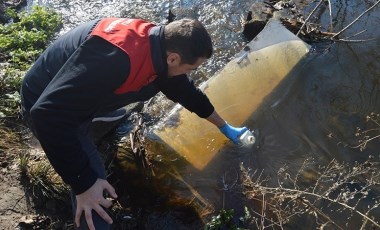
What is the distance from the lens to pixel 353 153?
3.92m

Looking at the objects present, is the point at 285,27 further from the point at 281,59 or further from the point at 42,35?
the point at 42,35

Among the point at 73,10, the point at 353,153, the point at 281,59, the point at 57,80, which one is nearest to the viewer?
the point at 57,80

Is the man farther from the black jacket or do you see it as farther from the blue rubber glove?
the blue rubber glove

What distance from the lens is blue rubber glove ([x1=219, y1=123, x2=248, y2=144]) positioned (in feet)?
12.3

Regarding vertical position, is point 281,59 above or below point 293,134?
above

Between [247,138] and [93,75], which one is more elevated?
[93,75]

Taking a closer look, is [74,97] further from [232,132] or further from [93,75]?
[232,132]

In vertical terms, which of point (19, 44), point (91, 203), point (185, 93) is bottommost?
point (19, 44)

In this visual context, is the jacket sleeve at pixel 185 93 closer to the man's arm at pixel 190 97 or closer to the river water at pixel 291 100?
the man's arm at pixel 190 97

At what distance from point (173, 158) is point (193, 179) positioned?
0.28 meters

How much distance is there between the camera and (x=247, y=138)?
388 centimetres

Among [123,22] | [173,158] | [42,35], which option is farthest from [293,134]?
[42,35]

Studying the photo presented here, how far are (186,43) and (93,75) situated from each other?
58 centimetres

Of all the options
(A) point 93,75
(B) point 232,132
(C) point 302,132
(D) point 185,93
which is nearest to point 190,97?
(D) point 185,93
